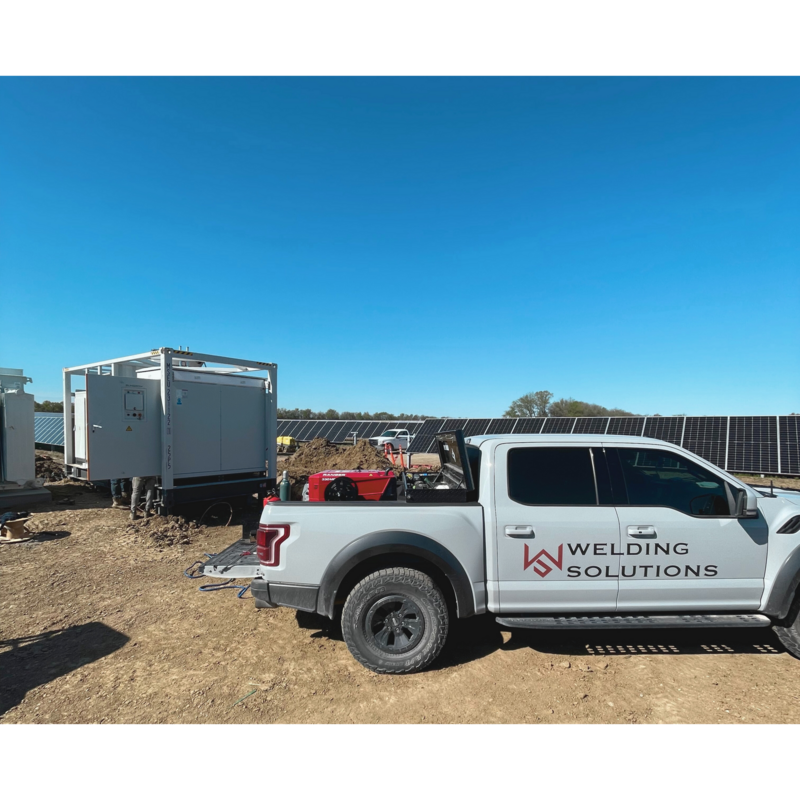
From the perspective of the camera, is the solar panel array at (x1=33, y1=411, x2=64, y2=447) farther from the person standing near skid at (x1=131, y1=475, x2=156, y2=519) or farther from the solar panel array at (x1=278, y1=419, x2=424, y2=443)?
the solar panel array at (x1=278, y1=419, x2=424, y2=443)

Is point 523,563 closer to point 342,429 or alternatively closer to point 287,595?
point 287,595

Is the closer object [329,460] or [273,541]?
[273,541]

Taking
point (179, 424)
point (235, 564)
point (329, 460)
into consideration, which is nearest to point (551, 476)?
point (235, 564)

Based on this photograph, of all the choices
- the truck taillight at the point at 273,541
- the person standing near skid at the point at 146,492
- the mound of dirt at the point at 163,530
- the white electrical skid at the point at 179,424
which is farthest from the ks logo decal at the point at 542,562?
the person standing near skid at the point at 146,492

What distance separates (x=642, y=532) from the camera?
3457mm

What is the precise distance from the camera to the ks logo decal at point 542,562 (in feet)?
11.3

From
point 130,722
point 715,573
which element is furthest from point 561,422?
point 130,722

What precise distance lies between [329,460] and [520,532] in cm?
1158

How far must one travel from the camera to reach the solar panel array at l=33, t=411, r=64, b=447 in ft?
55.6

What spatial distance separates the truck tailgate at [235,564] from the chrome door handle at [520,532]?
8.20 feet

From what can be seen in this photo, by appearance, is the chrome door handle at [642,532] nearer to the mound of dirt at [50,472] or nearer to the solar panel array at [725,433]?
the solar panel array at [725,433]

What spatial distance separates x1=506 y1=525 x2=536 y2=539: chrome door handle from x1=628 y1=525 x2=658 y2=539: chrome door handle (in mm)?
744

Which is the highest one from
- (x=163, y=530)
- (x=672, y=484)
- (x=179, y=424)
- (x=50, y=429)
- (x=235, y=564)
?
(x=179, y=424)

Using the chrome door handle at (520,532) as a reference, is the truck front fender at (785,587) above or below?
below
